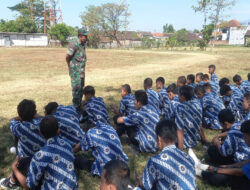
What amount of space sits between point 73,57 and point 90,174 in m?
3.29

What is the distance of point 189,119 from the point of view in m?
4.08

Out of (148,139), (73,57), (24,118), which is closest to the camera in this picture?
(24,118)

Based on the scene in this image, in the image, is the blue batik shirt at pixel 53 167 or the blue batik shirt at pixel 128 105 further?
the blue batik shirt at pixel 128 105

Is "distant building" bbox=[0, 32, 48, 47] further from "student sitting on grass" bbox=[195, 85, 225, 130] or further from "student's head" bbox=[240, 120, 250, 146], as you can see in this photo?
"student's head" bbox=[240, 120, 250, 146]

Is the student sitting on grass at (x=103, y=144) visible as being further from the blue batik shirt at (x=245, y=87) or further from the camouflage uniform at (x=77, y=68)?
the blue batik shirt at (x=245, y=87)

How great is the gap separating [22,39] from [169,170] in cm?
5052

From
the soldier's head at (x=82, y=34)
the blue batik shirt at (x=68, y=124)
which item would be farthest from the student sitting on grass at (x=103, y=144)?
the soldier's head at (x=82, y=34)

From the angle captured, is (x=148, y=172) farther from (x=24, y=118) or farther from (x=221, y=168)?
(x=24, y=118)

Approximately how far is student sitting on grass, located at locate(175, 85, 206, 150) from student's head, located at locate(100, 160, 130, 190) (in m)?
2.35

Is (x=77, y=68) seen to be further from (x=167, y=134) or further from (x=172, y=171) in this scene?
(x=172, y=171)

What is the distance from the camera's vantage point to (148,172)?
2.43 m

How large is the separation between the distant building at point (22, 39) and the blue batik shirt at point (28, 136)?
156 feet

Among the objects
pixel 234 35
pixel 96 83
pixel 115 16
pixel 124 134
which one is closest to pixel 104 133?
pixel 124 134

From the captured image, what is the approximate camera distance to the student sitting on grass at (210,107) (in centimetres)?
513
